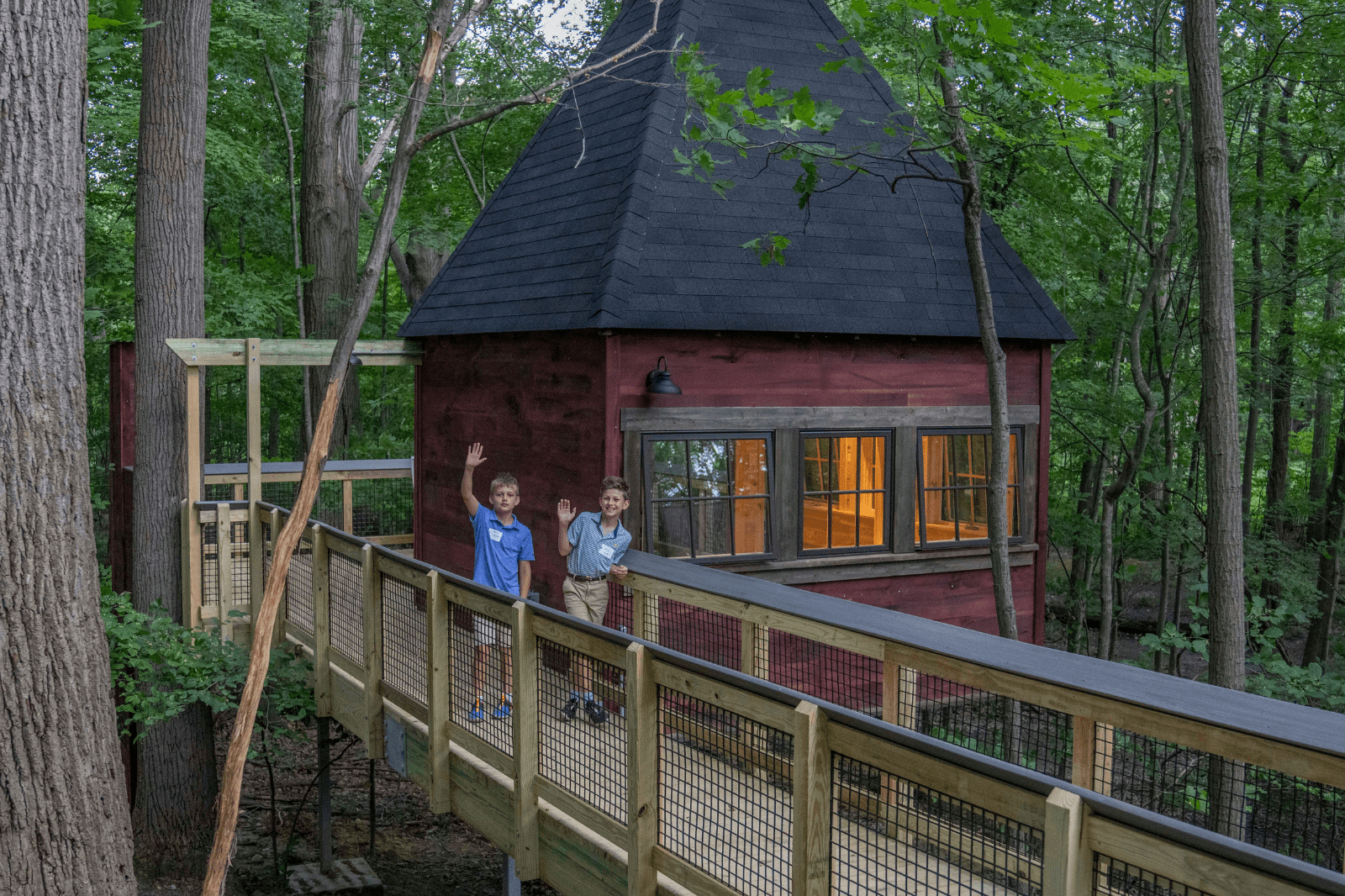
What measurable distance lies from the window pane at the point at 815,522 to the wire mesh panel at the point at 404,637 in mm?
4044

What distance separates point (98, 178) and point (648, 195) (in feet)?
47.9

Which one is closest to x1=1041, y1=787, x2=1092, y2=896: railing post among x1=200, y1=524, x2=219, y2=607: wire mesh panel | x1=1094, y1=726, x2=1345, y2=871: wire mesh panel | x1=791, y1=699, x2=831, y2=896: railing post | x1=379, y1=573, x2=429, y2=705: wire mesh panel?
x1=791, y1=699, x2=831, y2=896: railing post

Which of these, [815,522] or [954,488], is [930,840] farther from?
[954,488]

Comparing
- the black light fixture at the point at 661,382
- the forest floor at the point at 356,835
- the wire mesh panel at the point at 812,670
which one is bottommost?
the forest floor at the point at 356,835

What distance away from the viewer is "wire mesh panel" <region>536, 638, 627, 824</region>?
4879mm

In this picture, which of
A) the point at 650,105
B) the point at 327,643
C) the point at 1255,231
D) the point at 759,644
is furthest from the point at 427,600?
the point at 1255,231

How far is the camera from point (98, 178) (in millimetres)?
20172

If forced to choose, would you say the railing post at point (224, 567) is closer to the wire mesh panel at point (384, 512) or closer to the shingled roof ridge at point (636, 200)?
the wire mesh panel at point (384, 512)

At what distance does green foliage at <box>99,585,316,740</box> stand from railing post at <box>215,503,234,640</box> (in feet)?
A: 1.07

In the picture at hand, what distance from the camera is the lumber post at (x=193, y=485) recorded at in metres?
10.1

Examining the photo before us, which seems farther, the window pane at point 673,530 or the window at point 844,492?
the window at point 844,492

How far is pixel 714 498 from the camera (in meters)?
9.41

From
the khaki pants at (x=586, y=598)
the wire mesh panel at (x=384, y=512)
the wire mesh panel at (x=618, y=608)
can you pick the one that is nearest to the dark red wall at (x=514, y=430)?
the wire mesh panel at (x=384, y=512)

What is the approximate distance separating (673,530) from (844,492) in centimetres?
162
